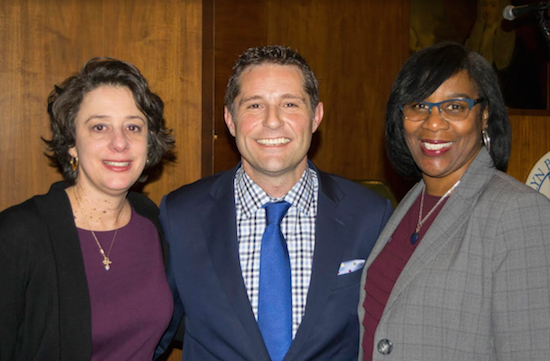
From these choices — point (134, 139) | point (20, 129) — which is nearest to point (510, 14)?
point (134, 139)

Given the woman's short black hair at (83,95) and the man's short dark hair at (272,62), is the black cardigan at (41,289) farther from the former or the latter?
the man's short dark hair at (272,62)

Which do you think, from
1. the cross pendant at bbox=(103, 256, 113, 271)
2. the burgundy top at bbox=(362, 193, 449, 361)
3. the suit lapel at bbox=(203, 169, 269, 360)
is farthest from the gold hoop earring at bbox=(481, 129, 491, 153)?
the cross pendant at bbox=(103, 256, 113, 271)

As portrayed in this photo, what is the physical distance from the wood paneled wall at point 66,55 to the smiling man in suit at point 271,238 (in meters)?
0.91

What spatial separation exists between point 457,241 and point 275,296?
683mm

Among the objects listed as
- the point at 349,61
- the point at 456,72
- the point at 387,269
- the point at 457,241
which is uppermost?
the point at 349,61

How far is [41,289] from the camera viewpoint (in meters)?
1.83

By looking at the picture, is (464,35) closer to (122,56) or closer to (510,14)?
(510,14)

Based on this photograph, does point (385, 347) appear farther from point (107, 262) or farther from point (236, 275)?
point (107, 262)

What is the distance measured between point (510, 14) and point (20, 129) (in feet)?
8.90

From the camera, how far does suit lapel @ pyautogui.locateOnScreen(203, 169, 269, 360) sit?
196cm

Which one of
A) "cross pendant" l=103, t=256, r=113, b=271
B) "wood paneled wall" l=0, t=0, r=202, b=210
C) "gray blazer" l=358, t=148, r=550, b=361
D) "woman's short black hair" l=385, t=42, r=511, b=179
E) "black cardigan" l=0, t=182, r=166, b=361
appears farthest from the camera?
"wood paneled wall" l=0, t=0, r=202, b=210

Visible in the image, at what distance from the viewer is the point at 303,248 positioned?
211 cm

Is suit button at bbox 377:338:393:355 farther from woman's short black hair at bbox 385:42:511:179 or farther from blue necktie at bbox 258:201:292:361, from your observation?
woman's short black hair at bbox 385:42:511:179

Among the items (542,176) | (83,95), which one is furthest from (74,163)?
(542,176)
